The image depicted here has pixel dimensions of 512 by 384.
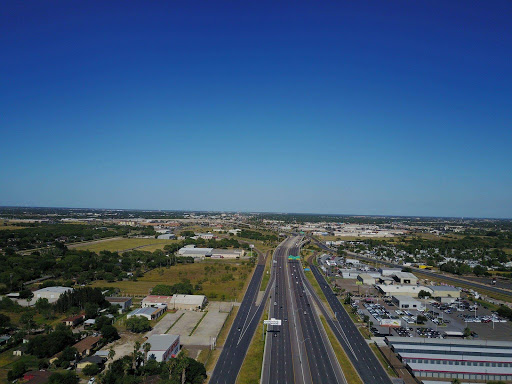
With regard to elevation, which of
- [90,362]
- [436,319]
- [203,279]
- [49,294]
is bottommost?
[436,319]

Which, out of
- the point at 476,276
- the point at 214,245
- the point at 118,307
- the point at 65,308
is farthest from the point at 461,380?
the point at 214,245

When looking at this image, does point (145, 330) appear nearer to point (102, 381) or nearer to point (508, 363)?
point (102, 381)

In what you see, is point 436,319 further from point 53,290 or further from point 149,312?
point 53,290

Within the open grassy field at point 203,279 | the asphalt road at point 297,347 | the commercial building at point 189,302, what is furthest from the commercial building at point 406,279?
the commercial building at point 189,302

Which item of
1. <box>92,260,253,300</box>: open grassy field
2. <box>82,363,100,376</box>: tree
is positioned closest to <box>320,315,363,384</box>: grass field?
<box>92,260,253,300</box>: open grassy field

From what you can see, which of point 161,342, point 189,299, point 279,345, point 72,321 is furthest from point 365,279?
point 72,321

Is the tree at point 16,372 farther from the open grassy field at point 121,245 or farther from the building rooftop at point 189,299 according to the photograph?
the open grassy field at point 121,245

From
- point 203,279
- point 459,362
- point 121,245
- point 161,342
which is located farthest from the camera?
point 121,245
